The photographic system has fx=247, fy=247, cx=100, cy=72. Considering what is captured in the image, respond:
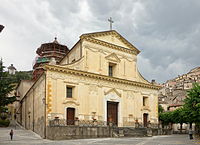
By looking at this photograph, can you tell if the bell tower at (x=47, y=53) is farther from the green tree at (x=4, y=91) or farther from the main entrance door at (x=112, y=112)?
the main entrance door at (x=112, y=112)

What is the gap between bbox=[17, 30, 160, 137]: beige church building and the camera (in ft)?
89.5

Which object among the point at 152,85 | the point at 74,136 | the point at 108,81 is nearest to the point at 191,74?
the point at 152,85

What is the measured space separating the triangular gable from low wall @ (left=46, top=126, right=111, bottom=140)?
11.6 meters

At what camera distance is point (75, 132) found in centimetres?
2536

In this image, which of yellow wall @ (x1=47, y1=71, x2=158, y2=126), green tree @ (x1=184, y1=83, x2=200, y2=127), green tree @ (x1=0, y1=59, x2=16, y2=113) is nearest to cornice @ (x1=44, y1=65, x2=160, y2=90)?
yellow wall @ (x1=47, y1=71, x2=158, y2=126)

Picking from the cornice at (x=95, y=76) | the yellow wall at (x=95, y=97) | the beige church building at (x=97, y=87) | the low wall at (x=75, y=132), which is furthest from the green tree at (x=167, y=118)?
the low wall at (x=75, y=132)

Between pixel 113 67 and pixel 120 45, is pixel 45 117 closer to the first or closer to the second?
pixel 113 67

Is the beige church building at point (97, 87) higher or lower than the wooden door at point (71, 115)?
higher

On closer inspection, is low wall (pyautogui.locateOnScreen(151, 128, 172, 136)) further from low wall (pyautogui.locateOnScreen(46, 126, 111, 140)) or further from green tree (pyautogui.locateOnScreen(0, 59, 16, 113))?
green tree (pyautogui.locateOnScreen(0, 59, 16, 113))

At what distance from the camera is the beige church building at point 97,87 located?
89.5 ft

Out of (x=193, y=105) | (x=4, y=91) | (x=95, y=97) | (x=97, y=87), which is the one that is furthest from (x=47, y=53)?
(x=193, y=105)

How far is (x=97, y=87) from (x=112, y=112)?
4.24 m

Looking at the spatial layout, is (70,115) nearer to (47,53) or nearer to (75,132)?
(75,132)

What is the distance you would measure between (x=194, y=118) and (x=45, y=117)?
15.3 meters
